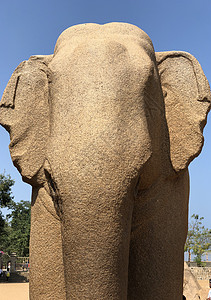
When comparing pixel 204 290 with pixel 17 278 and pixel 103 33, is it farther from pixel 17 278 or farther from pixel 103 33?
pixel 17 278

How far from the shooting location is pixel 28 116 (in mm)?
2100

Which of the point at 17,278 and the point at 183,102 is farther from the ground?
the point at 183,102

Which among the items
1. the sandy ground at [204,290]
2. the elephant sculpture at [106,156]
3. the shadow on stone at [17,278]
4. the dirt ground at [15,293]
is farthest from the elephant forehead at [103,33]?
the shadow on stone at [17,278]

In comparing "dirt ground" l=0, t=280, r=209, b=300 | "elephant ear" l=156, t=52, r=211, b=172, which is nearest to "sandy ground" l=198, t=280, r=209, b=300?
"dirt ground" l=0, t=280, r=209, b=300

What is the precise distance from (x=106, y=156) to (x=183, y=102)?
83 centimetres

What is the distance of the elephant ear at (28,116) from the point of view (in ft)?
6.64

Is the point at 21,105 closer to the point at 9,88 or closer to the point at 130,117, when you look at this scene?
the point at 9,88

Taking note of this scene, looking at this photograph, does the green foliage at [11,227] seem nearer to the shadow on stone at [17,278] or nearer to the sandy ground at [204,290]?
the shadow on stone at [17,278]

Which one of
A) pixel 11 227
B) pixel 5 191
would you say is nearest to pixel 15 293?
pixel 5 191

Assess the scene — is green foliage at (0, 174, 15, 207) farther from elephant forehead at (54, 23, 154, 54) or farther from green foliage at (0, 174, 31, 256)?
elephant forehead at (54, 23, 154, 54)

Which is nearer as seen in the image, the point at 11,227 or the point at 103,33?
the point at 103,33

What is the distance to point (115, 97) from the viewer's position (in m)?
1.66

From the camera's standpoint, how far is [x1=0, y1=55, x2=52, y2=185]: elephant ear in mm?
2023

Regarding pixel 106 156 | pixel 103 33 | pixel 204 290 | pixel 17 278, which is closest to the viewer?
pixel 106 156
